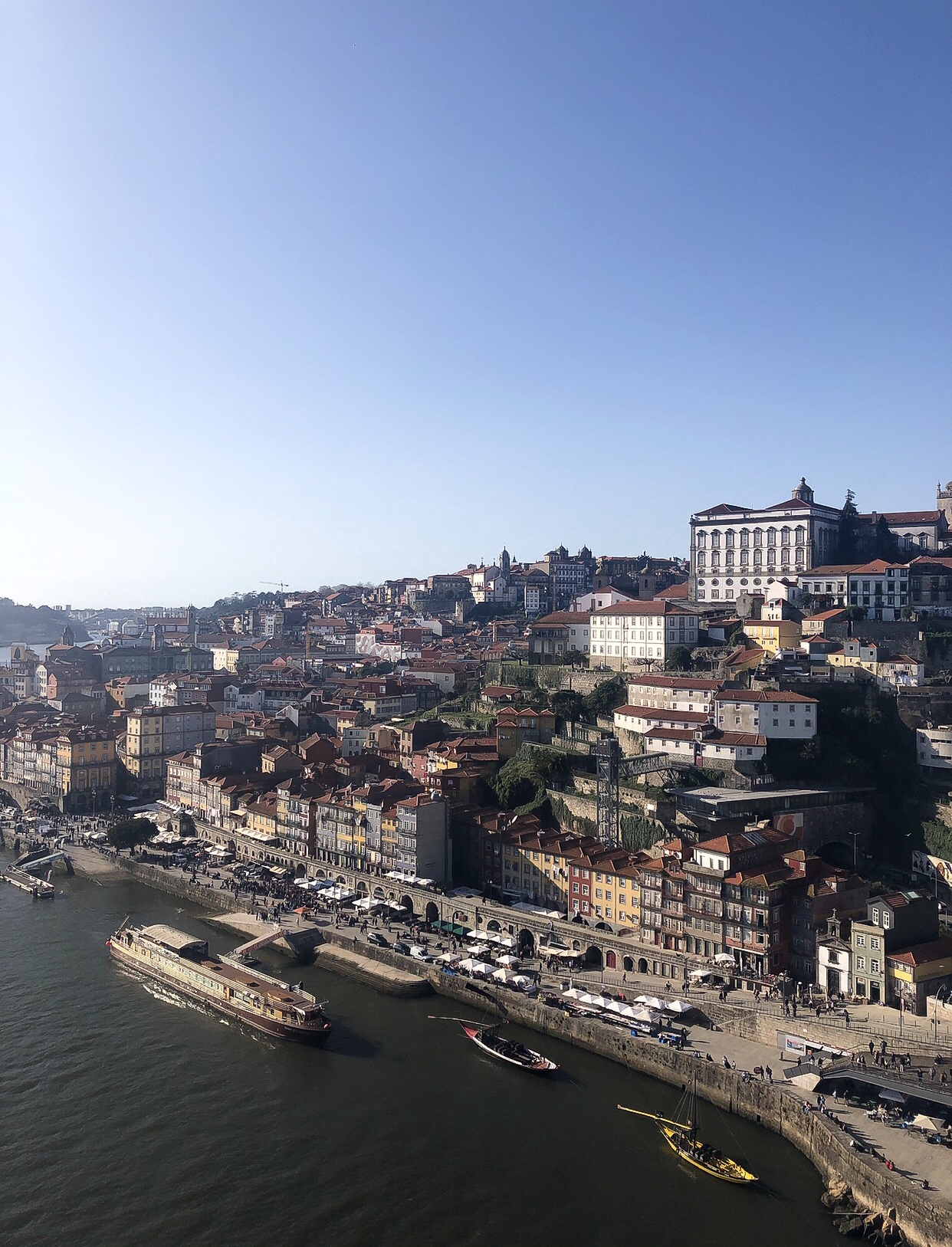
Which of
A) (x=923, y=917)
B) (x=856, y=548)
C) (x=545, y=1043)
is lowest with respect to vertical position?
(x=545, y=1043)

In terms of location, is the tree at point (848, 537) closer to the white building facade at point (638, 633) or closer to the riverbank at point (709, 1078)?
the white building facade at point (638, 633)

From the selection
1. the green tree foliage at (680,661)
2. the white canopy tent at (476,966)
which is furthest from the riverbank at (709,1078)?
the green tree foliage at (680,661)

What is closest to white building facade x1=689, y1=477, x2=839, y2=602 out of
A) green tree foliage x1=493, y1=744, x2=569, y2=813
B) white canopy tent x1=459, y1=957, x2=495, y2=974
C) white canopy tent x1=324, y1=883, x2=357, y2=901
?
green tree foliage x1=493, y1=744, x2=569, y2=813

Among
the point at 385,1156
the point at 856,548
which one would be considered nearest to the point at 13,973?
the point at 385,1156

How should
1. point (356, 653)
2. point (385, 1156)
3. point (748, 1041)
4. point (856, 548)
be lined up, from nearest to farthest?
point (385, 1156) < point (748, 1041) < point (856, 548) < point (356, 653)

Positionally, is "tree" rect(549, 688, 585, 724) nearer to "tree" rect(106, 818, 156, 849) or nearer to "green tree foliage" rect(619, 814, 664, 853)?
"green tree foliage" rect(619, 814, 664, 853)

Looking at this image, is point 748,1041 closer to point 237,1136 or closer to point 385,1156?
point 385,1156
